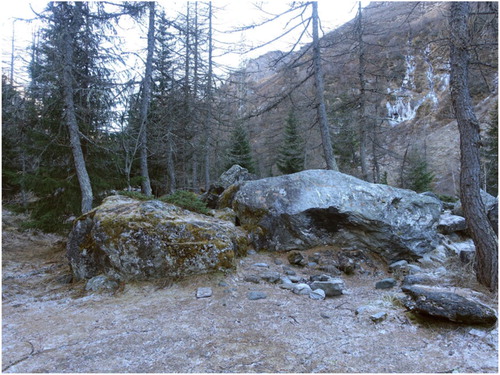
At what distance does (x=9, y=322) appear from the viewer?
3.54 m

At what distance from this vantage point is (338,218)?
20.9 feet

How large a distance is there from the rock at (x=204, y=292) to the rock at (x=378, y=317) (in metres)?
2.28

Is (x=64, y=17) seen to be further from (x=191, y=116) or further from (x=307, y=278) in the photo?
(x=307, y=278)

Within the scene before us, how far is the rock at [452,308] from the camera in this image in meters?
2.96

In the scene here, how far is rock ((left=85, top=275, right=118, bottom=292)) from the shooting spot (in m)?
4.53

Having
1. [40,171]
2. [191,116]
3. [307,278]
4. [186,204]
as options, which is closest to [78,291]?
[186,204]

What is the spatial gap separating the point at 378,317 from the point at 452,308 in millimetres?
789

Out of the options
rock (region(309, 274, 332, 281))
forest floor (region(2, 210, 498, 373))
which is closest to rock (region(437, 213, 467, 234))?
forest floor (region(2, 210, 498, 373))

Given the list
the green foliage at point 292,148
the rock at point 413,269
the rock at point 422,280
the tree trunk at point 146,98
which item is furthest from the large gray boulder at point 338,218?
the green foliage at point 292,148

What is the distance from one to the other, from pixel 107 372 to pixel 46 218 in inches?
269

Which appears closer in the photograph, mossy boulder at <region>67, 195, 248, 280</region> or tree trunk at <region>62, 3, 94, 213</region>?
mossy boulder at <region>67, 195, 248, 280</region>

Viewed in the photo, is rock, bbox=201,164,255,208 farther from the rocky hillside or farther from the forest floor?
the forest floor

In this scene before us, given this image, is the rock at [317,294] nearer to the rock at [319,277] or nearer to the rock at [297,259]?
the rock at [319,277]

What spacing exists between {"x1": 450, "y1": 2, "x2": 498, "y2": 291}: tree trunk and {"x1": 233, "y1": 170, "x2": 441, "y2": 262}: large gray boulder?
6.18 feet
